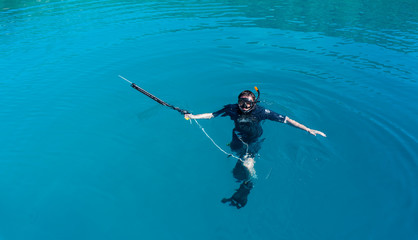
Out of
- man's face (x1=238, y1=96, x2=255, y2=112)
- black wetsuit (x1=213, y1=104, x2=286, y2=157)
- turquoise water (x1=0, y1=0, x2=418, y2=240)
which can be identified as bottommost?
turquoise water (x1=0, y1=0, x2=418, y2=240)

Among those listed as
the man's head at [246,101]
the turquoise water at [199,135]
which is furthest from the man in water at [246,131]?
the turquoise water at [199,135]

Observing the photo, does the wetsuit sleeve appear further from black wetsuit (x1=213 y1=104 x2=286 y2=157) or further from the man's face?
the man's face

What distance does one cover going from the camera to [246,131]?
628 centimetres

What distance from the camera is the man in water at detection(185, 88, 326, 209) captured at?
5.93m

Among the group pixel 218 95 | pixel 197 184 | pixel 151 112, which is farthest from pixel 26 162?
pixel 218 95

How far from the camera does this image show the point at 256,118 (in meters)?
6.13

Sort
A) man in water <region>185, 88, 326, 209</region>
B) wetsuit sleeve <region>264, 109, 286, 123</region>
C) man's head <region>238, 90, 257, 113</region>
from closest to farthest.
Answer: man's head <region>238, 90, 257, 113</region> < man in water <region>185, 88, 326, 209</region> < wetsuit sleeve <region>264, 109, 286, 123</region>

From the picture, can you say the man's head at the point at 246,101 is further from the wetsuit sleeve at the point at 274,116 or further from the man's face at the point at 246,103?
the wetsuit sleeve at the point at 274,116

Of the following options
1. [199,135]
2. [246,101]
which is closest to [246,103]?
[246,101]

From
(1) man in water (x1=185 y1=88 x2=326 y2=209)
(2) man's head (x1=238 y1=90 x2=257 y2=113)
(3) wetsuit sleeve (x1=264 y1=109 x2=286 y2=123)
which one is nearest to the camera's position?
(2) man's head (x1=238 y1=90 x2=257 y2=113)

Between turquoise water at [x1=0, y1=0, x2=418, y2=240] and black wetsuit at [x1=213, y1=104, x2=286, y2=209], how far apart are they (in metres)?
0.29

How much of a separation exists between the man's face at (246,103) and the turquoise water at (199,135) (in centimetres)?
182

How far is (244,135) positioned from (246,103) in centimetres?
91

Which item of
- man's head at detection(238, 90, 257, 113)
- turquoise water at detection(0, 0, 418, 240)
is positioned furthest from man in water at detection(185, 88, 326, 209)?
turquoise water at detection(0, 0, 418, 240)
